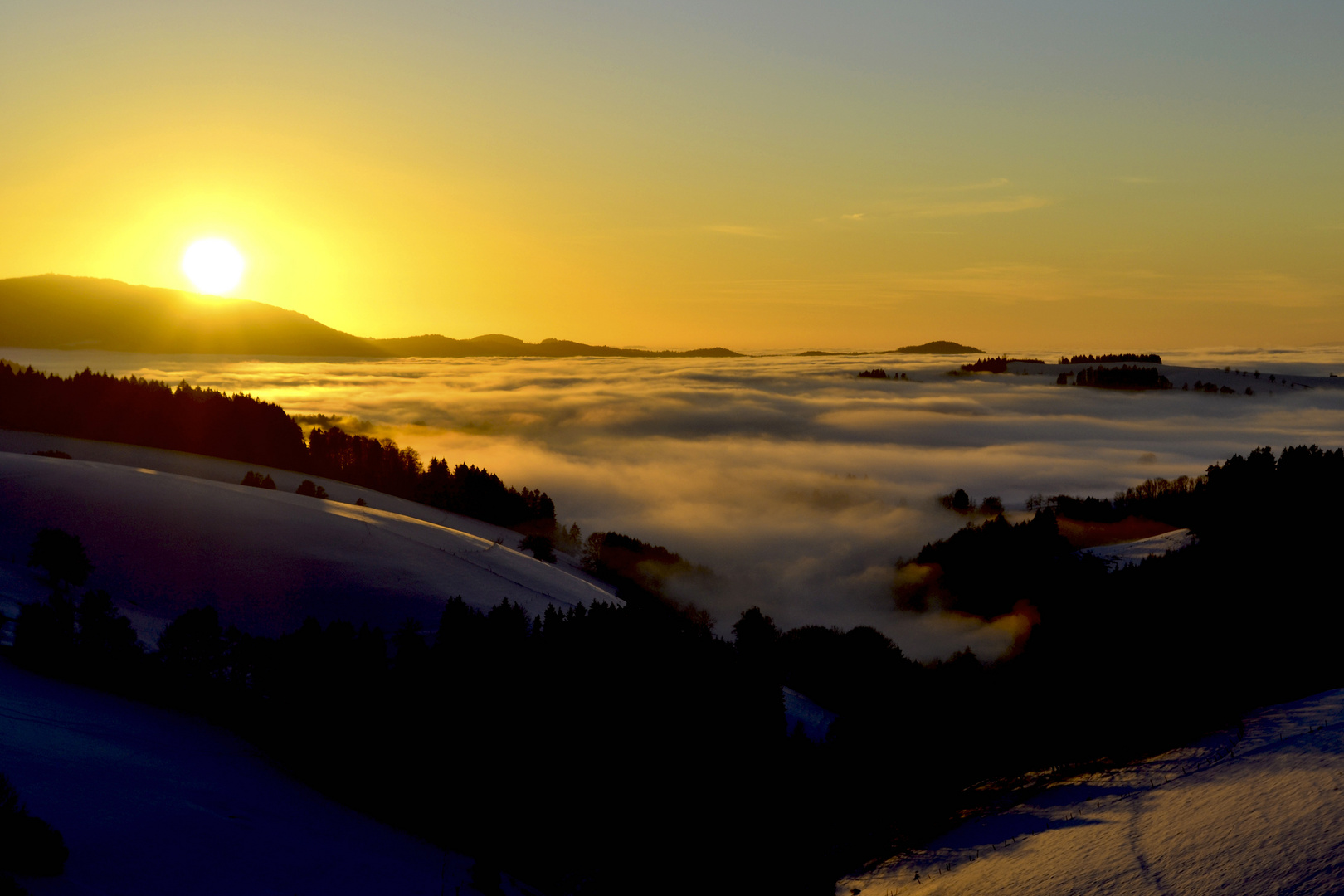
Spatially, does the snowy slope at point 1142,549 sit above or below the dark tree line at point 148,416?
below

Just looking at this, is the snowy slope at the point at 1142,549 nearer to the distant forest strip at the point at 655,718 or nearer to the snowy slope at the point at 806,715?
the distant forest strip at the point at 655,718

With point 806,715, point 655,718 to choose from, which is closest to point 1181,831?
point 655,718

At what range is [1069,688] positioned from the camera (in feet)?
170

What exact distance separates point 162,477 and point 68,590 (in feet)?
124

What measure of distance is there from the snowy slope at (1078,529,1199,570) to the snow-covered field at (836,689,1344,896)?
58.1 meters

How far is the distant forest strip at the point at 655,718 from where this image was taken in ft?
120

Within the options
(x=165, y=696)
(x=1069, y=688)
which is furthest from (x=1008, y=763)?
(x=165, y=696)

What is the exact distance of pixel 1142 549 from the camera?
306 feet

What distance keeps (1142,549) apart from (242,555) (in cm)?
9691

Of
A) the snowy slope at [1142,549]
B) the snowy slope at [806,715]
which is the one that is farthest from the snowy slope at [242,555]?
the snowy slope at [1142,549]

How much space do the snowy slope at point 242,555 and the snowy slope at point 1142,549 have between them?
61.7m

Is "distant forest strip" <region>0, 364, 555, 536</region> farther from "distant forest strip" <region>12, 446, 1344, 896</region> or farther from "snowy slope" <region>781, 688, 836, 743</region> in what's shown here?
"distant forest strip" <region>12, 446, 1344, 896</region>

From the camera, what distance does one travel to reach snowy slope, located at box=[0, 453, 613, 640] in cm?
6172

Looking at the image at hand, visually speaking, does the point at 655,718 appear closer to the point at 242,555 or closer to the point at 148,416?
the point at 242,555
